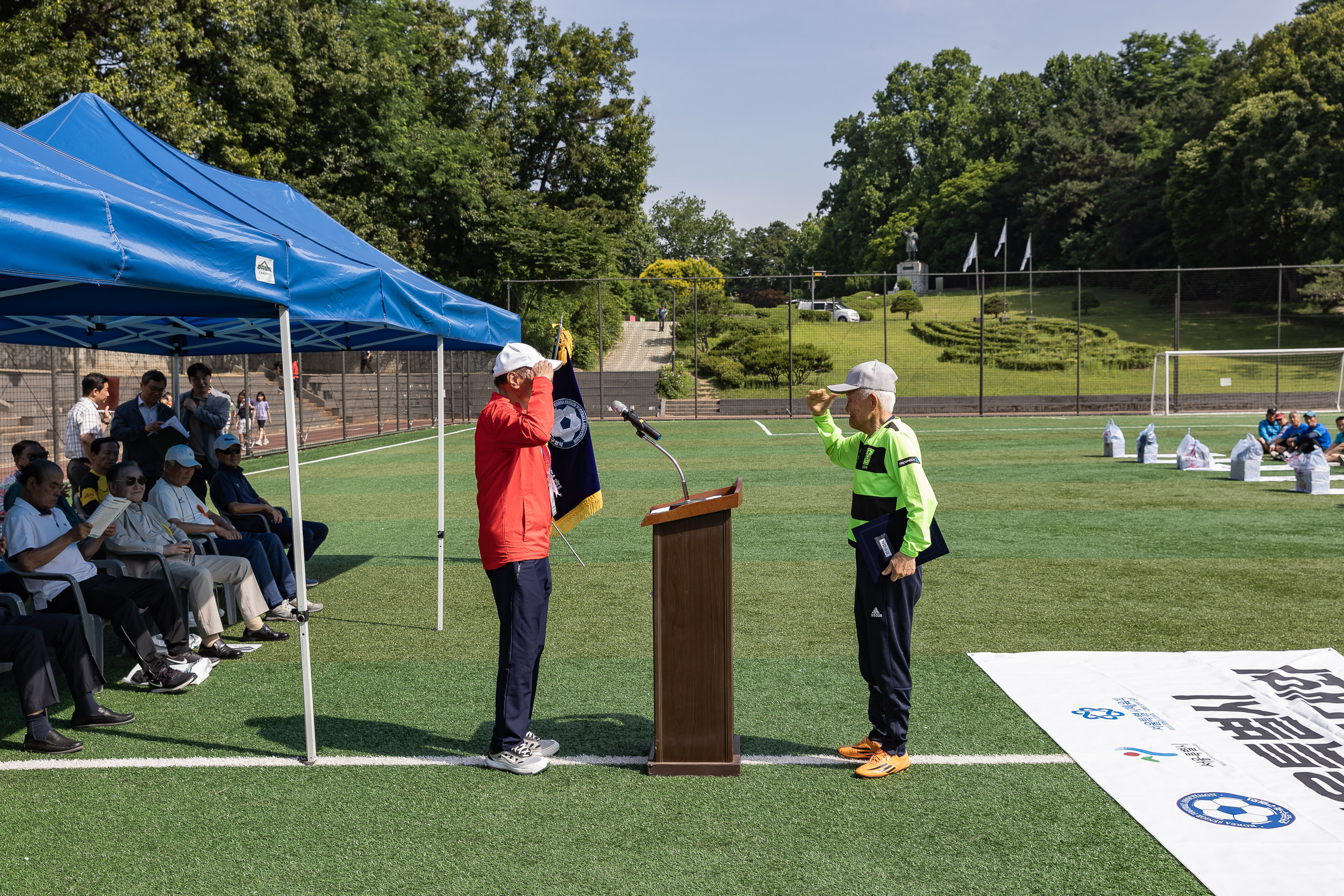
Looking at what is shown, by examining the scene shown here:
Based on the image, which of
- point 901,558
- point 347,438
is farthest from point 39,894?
point 347,438

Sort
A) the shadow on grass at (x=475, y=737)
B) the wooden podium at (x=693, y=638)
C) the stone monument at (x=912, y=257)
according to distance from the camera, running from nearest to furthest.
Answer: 1. the wooden podium at (x=693, y=638)
2. the shadow on grass at (x=475, y=737)
3. the stone monument at (x=912, y=257)

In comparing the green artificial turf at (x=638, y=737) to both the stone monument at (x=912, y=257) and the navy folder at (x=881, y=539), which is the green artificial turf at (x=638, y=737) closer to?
the navy folder at (x=881, y=539)

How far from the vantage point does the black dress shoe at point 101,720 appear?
5.08m

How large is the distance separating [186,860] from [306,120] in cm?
3255

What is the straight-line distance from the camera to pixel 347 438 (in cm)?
2769

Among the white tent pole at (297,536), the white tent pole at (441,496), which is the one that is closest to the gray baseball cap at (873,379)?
the white tent pole at (297,536)

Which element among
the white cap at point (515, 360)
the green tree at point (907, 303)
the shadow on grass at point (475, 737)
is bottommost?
the shadow on grass at point (475, 737)

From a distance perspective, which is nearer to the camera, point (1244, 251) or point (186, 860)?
Result: point (186, 860)

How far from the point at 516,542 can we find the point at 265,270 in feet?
5.97

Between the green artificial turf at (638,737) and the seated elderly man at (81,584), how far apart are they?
27 centimetres

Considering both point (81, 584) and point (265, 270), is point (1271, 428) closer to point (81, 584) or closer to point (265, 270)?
point (265, 270)

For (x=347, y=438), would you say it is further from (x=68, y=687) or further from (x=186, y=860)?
(x=186, y=860)

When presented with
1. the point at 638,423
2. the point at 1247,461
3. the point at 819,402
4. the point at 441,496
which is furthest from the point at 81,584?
the point at 1247,461

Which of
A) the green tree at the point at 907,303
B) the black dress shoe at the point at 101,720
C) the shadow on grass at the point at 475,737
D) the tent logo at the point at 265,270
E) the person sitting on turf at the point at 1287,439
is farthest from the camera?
the green tree at the point at 907,303
